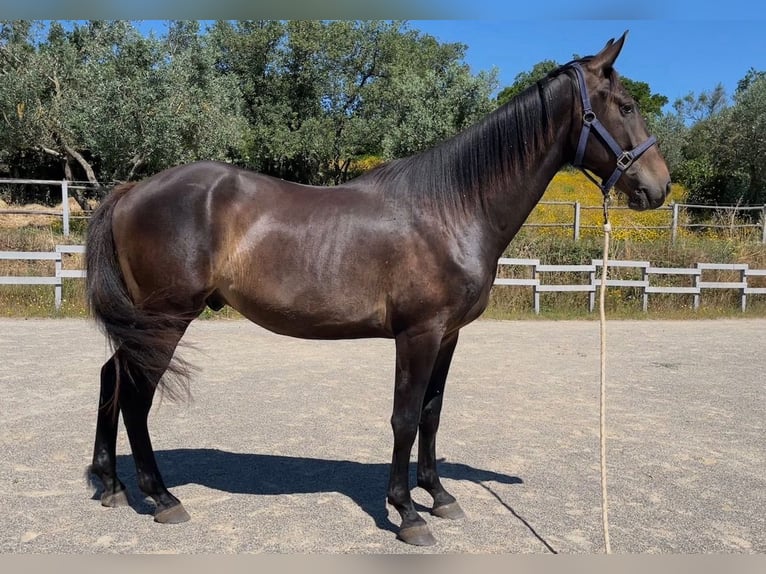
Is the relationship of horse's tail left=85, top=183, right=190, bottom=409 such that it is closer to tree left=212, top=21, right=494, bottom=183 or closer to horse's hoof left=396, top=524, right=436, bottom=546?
horse's hoof left=396, top=524, right=436, bottom=546

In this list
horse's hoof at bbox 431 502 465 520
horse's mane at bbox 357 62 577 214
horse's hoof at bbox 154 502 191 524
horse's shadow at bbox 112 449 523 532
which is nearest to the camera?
horse's mane at bbox 357 62 577 214

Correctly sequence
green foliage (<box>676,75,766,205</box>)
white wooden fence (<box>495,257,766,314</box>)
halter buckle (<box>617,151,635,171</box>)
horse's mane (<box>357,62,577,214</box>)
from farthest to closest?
green foliage (<box>676,75,766,205</box>)
white wooden fence (<box>495,257,766,314</box>)
horse's mane (<box>357,62,577,214</box>)
halter buckle (<box>617,151,635,171</box>)

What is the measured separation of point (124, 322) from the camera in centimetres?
307

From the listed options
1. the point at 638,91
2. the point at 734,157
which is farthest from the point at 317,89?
the point at 638,91

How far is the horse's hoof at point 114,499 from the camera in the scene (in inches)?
131

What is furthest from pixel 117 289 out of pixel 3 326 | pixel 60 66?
pixel 60 66

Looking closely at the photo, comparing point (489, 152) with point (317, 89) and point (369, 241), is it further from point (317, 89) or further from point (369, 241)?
point (317, 89)

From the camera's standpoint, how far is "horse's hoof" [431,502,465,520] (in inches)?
129

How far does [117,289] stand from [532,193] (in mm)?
2372

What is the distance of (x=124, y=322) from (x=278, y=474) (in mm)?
1538

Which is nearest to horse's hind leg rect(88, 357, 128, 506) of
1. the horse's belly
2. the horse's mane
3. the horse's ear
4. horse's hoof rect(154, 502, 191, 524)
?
horse's hoof rect(154, 502, 191, 524)

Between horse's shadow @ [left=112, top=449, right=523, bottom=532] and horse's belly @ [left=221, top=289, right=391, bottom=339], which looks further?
horse's shadow @ [left=112, top=449, right=523, bottom=532]

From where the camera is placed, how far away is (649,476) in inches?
154

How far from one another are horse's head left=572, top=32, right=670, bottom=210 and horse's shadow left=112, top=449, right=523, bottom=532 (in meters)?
2.12
